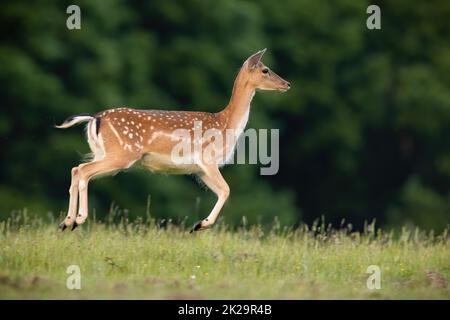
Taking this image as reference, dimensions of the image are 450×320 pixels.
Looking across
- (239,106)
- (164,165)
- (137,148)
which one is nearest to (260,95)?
(239,106)

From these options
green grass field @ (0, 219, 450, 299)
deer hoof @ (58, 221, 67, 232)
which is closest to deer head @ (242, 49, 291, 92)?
green grass field @ (0, 219, 450, 299)

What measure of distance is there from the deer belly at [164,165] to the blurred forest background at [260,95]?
11787mm

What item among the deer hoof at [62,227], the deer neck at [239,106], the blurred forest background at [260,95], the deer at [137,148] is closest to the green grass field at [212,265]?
the deer hoof at [62,227]

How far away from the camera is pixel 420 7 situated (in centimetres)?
3494

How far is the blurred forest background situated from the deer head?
37.3 feet

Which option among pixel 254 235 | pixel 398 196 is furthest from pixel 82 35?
pixel 254 235

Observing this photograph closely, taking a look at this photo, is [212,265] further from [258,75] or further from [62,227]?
[258,75]

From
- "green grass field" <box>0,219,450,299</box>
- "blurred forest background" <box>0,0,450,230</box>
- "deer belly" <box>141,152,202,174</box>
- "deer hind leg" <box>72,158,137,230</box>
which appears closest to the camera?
"green grass field" <box>0,219,450,299</box>

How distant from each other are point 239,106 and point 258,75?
1.55 feet

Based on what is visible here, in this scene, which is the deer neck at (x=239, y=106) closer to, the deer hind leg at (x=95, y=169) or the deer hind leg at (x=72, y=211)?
the deer hind leg at (x=95, y=169)

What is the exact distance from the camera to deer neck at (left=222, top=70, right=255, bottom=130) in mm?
12797

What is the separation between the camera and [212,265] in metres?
10.6

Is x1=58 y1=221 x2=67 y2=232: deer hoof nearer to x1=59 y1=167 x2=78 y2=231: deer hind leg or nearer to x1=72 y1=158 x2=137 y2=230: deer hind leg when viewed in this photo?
x1=59 y1=167 x2=78 y2=231: deer hind leg
